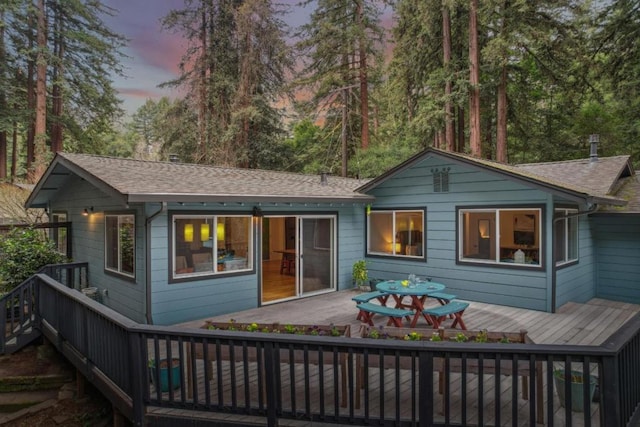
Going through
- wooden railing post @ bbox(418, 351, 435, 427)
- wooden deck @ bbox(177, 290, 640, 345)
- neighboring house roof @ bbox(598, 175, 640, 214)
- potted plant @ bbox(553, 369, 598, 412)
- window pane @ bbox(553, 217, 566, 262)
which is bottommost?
wooden deck @ bbox(177, 290, 640, 345)

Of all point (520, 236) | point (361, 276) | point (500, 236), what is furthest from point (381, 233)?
point (520, 236)

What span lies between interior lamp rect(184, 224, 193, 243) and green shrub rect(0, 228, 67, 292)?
3.49m

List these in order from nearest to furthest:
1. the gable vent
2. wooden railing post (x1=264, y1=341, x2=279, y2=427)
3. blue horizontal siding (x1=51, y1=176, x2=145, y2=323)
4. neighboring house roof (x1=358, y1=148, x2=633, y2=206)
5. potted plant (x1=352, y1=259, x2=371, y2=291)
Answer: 1. wooden railing post (x1=264, y1=341, x2=279, y2=427)
2. blue horizontal siding (x1=51, y1=176, x2=145, y2=323)
3. neighboring house roof (x1=358, y1=148, x2=633, y2=206)
4. the gable vent
5. potted plant (x1=352, y1=259, x2=371, y2=291)

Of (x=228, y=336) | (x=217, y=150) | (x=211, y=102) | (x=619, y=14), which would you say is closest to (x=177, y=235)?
(x=228, y=336)

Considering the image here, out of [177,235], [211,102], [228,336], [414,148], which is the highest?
[211,102]

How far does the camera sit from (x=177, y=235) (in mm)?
6047

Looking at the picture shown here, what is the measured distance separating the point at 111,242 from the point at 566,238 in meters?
8.51

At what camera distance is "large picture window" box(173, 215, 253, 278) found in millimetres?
6105

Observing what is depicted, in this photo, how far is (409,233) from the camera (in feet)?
27.9

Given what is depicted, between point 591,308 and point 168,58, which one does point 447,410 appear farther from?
point 168,58

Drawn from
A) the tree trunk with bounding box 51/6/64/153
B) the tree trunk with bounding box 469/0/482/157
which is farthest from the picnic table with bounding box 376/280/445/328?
the tree trunk with bounding box 51/6/64/153

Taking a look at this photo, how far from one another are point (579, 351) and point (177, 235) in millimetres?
5374

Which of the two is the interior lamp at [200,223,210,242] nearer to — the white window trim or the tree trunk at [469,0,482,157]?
the white window trim

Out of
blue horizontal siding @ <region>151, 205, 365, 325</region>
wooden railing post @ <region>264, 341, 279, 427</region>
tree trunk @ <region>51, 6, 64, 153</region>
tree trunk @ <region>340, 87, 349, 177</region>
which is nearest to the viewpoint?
wooden railing post @ <region>264, 341, 279, 427</region>
